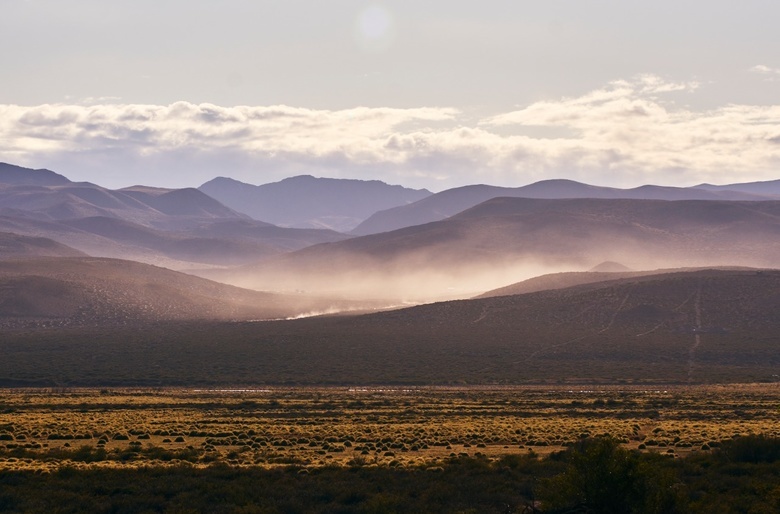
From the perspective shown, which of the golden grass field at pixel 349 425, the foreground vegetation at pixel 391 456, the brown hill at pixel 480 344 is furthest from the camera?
the brown hill at pixel 480 344

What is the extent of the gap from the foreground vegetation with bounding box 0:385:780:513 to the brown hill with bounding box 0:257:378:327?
295 feet

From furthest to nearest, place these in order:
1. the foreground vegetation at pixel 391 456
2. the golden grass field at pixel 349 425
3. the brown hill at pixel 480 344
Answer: the brown hill at pixel 480 344 → the golden grass field at pixel 349 425 → the foreground vegetation at pixel 391 456

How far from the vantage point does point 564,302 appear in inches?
4683

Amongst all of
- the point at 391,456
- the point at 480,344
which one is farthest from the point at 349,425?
the point at 480,344

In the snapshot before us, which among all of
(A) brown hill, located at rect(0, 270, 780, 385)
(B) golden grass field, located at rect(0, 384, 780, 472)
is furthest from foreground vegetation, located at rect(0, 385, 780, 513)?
(A) brown hill, located at rect(0, 270, 780, 385)

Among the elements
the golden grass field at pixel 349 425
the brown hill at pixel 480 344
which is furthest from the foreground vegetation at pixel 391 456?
the brown hill at pixel 480 344

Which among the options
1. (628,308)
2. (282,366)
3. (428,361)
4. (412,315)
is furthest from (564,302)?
(282,366)

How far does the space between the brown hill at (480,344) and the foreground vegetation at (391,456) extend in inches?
1023

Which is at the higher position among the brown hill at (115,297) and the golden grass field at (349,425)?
the brown hill at (115,297)

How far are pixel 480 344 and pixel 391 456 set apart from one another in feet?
224

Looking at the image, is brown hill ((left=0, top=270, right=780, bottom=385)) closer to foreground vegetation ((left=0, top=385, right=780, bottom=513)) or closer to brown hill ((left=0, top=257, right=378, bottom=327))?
brown hill ((left=0, top=257, right=378, bottom=327))

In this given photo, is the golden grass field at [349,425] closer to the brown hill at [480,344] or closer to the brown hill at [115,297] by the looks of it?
the brown hill at [480,344]

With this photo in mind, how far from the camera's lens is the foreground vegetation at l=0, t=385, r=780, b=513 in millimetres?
20125

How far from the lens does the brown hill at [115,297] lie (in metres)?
135
